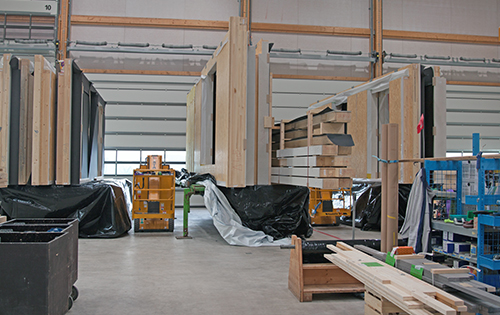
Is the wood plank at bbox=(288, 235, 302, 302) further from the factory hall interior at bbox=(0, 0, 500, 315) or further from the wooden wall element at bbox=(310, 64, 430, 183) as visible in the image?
the wooden wall element at bbox=(310, 64, 430, 183)

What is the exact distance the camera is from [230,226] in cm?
731

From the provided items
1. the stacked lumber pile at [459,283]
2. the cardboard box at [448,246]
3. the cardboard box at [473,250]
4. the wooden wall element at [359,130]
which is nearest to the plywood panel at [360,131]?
the wooden wall element at [359,130]

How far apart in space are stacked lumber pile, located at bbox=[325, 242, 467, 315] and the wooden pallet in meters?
0.58

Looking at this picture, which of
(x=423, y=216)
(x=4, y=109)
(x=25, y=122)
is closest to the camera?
(x=423, y=216)

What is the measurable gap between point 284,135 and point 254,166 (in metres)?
0.98

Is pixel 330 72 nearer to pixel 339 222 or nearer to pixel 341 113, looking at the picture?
pixel 339 222

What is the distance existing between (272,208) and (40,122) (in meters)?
4.94

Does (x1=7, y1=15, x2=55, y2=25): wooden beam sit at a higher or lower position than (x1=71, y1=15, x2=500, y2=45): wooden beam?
lower

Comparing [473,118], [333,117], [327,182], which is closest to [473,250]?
[327,182]

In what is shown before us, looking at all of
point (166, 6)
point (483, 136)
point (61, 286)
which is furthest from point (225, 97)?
point (483, 136)

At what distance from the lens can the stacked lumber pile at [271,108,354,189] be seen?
19.2 ft

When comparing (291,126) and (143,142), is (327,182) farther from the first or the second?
(143,142)

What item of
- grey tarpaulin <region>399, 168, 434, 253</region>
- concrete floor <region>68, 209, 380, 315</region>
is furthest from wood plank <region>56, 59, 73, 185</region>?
grey tarpaulin <region>399, 168, 434, 253</region>

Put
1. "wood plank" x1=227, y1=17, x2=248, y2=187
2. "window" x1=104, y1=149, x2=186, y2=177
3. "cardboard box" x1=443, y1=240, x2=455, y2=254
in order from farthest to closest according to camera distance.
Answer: "window" x1=104, y1=149, x2=186, y2=177 → "wood plank" x1=227, y1=17, x2=248, y2=187 → "cardboard box" x1=443, y1=240, x2=455, y2=254
